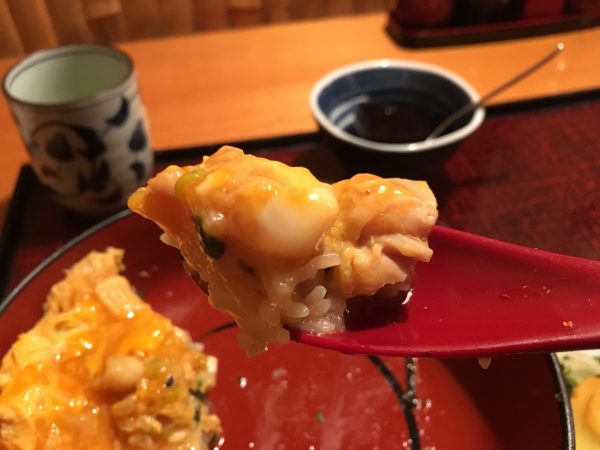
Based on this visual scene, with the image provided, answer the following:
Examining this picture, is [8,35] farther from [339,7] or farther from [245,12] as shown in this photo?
[339,7]

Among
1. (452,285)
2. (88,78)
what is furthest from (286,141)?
(452,285)

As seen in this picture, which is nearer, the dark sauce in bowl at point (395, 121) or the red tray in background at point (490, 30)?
the dark sauce in bowl at point (395, 121)

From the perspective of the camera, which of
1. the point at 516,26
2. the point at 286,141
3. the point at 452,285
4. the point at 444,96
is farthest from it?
the point at 516,26

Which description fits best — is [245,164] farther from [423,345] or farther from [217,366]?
[217,366]

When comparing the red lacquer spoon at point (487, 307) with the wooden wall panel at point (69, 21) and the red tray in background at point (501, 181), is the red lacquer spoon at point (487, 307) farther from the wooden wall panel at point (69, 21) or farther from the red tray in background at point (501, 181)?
the wooden wall panel at point (69, 21)

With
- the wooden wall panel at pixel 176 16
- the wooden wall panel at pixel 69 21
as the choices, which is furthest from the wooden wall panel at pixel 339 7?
the wooden wall panel at pixel 69 21

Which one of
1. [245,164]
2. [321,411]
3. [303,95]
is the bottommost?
[321,411]

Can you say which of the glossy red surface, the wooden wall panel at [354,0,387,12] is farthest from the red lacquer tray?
the wooden wall panel at [354,0,387,12]
